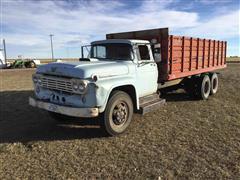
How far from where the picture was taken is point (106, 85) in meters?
5.61

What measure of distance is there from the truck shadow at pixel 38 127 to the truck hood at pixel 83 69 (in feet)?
4.30

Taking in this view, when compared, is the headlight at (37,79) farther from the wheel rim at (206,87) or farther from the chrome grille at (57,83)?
the wheel rim at (206,87)

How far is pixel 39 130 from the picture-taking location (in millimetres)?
6535

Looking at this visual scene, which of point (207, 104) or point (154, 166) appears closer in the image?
point (154, 166)

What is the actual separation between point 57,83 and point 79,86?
0.68 metres

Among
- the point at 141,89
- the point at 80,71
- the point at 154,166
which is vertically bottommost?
the point at 154,166

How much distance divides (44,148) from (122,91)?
2.10 m

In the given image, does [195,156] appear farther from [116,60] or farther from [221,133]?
[116,60]

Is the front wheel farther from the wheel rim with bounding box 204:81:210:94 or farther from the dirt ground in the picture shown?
the wheel rim with bounding box 204:81:210:94

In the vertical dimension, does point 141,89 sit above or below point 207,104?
above

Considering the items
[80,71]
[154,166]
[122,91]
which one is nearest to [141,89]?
[122,91]

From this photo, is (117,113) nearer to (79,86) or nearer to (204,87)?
(79,86)

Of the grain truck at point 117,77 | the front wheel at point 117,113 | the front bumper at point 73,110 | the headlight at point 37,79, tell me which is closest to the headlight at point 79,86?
the grain truck at point 117,77

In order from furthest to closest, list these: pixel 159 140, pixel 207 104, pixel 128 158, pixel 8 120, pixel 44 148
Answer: pixel 207 104 < pixel 8 120 < pixel 159 140 < pixel 44 148 < pixel 128 158
